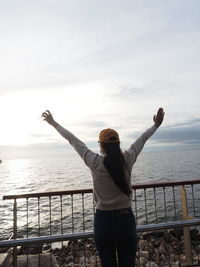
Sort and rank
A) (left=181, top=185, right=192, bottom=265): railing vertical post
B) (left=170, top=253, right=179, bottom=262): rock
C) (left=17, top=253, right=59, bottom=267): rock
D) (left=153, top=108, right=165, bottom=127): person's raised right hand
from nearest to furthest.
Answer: (left=153, top=108, right=165, bottom=127): person's raised right hand
(left=181, top=185, right=192, bottom=265): railing vertical post
(left=17, top=253, right=59, bottom=267): rock
(left=170, top=253, right=179, bottom=262): rock

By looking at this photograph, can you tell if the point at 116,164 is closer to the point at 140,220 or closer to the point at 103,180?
the point at 103,180

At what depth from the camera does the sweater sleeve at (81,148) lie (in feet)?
7.88

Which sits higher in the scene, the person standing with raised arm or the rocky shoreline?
the person standing with raised arm

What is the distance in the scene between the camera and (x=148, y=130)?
9.39 feet

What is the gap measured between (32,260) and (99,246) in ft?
13.3

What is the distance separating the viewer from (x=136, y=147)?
260cm

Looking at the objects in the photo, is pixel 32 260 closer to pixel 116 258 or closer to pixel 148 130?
pixel 116 258

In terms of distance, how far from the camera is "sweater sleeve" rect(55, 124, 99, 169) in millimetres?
2400

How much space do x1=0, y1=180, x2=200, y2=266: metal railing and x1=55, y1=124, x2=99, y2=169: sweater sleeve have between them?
1.00 m

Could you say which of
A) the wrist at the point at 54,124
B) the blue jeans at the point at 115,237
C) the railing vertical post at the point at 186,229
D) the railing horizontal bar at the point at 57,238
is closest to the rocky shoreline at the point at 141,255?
the railing vertical post at the point at 186,229

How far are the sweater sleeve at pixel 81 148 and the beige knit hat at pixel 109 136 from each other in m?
0.17

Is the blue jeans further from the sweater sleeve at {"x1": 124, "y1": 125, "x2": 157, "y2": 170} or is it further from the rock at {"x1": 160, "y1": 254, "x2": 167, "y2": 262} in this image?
the rock at {"x1": 160, "y1": 254, "x2": 167, "y2": 262}

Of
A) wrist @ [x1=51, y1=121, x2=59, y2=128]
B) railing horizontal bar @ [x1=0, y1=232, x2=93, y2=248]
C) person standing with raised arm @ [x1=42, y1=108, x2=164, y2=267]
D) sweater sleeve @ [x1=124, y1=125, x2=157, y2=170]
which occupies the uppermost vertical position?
wrist @ [x1=51, y1=121, x2=59, y2=128]

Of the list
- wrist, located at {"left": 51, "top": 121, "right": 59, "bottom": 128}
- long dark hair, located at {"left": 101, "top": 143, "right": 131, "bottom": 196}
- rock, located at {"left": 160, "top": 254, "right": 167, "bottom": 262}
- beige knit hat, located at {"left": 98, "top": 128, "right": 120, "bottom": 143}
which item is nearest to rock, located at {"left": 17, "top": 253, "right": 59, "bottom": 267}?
wrist, located at {"left": 51, "top": 121, "right": 59, "bottom": 128}
